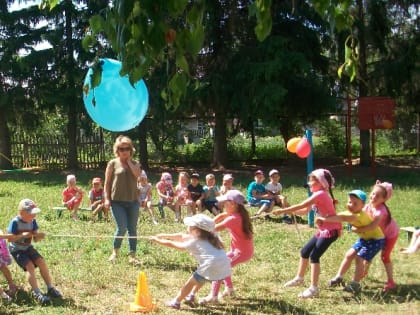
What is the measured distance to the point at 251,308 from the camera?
5.15 m

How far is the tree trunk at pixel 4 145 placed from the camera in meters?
20.0

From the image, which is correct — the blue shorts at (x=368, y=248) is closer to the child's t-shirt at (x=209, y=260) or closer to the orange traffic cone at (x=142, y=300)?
the child's t-shirt at (x=209, y=260)

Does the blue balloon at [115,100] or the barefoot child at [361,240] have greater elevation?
the blue balloon at [115,100]

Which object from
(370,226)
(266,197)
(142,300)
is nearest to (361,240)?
(370,226)

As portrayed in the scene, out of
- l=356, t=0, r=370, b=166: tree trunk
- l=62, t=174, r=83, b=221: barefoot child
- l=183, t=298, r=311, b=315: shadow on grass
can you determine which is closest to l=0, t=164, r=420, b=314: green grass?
l=183, t=298, r=311, b=315: shadow on grass

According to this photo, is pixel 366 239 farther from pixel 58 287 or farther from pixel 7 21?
pixel 7 21

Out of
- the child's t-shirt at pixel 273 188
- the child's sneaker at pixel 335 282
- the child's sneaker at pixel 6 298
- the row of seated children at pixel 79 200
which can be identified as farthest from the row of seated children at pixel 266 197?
the child's sneaker at pixel 6 298

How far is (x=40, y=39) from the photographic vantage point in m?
19.3

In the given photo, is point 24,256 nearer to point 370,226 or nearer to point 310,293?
point 310,293

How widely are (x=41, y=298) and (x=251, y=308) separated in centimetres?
201

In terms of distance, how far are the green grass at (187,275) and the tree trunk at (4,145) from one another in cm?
1047

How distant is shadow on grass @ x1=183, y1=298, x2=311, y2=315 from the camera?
5031 millimetres

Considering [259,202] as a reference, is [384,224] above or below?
above

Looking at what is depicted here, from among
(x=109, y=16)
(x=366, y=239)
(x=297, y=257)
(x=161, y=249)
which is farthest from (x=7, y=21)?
(x=109, y=16)
